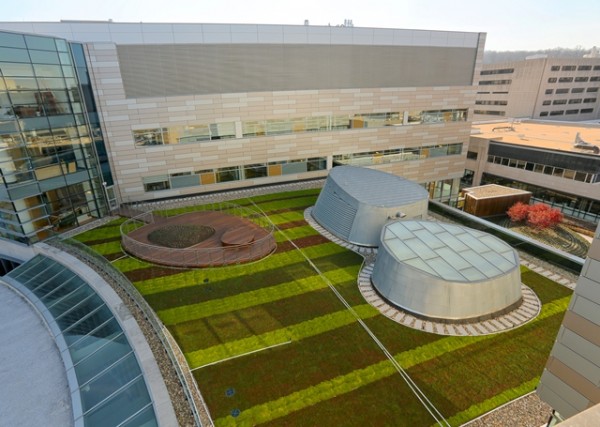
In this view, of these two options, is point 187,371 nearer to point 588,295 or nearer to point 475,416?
point 475,416

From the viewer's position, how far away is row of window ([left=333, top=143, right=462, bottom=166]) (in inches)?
1438

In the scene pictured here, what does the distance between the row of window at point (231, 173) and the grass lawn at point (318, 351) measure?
12376 mm

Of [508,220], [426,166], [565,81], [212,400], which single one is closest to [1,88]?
[212,400]

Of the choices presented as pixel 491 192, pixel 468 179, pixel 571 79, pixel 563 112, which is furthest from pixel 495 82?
pixel 491 192

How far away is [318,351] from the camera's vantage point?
13.6 meters

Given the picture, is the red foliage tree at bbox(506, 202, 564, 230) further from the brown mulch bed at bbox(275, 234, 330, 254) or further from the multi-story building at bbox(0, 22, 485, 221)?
the brown mulch bed at bbox(275, 234, 330, 254)

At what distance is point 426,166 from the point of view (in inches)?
1580

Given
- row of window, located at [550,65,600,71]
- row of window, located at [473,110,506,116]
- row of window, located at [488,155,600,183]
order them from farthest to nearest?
row of window, located at [473,110,506,116] < row of window, located at [550,65,600,71] < row of window, located at [488,155,600,183]

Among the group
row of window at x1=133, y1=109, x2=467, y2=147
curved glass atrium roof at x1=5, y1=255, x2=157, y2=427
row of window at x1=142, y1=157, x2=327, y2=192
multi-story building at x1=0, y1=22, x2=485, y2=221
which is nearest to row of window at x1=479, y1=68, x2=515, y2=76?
multi-story building at x1=0, y1=22, x2=485, y2=221

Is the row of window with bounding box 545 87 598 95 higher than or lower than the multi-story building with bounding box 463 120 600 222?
higher

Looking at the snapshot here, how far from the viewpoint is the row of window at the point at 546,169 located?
36719mm

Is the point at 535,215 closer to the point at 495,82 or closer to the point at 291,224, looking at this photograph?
the point at 291,224

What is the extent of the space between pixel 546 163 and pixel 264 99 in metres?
35.4

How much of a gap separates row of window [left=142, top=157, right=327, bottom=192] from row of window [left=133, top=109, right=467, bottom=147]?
3.04 metres
